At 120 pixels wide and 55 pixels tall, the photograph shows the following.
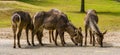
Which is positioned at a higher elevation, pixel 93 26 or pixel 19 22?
pixel 19 22

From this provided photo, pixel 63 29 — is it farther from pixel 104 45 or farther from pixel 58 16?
pixel 104 45

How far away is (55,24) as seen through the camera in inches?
876

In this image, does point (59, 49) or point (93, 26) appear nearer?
point (59, 49)

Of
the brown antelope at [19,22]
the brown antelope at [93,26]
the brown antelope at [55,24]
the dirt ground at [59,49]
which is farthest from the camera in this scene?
the brown antelope at [55,24]

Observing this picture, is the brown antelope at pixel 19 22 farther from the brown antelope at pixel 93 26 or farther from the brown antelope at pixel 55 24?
the brown antelope at pixel 93 26

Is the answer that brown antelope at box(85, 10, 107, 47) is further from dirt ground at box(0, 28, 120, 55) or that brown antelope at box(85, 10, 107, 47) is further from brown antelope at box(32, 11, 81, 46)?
brown antelope at box(32, 11, 81, 46)

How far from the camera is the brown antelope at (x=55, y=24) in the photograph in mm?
21875

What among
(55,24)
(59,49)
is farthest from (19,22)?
(59,49)

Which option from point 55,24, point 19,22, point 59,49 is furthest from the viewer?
point 55,24

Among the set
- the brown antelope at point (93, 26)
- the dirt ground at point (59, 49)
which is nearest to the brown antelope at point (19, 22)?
the dirt ground at point (59, 49)

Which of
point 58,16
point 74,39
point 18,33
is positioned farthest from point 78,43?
point 18,33

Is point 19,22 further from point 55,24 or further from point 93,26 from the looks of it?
A: point 93,26

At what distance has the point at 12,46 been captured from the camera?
71.5 feet

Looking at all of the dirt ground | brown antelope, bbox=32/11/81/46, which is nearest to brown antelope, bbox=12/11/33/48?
brown antelope, bbox=32/11/81/46
